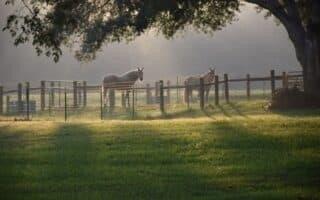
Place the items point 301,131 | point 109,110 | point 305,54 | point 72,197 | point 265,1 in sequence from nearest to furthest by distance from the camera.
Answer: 1. point 72,197
2. point 301,131
3. point 265,1
4. point 305,54
5. point 109,110

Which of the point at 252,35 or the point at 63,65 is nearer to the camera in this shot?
the point at 63,65

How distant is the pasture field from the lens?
1139cm

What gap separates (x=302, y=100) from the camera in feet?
95.9

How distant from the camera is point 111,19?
18.5m

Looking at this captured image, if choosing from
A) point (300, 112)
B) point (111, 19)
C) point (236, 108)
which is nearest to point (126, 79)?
point (236, 108)

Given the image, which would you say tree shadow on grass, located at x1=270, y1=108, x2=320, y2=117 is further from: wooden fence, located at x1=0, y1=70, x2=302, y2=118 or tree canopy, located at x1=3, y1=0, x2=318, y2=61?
tree canopy, located at x1=3, y1=0, x2=318, y2=61

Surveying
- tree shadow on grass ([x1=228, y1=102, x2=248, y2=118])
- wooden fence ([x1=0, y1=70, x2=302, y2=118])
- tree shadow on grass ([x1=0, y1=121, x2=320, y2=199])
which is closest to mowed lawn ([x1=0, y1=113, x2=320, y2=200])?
tree shadow on grass ([x1=0, y1=121, x2=320, y2=199])

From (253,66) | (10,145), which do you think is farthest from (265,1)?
(253,66)

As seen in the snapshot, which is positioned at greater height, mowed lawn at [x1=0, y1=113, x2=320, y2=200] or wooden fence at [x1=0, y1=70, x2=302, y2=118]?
wooden fence at [x1=0, y1=70, x2=302, y2=118]

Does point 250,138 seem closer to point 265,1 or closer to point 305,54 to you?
point 265,1

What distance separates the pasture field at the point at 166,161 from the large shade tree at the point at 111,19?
2588 mm

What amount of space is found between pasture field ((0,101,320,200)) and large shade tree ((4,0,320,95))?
2588mm

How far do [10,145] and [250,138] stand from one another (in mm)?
6576

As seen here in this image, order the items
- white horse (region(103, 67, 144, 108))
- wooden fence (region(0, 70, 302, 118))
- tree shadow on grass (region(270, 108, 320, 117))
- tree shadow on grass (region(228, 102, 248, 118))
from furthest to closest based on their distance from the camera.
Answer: white horse (region(103, 67, 144, 108))
wooden fence (region(0, 70, 302, 118))
tree shadow on grass (region(228, 102, 248, 118))
tree shadow on grass (region(270, 108, 320, 117))
